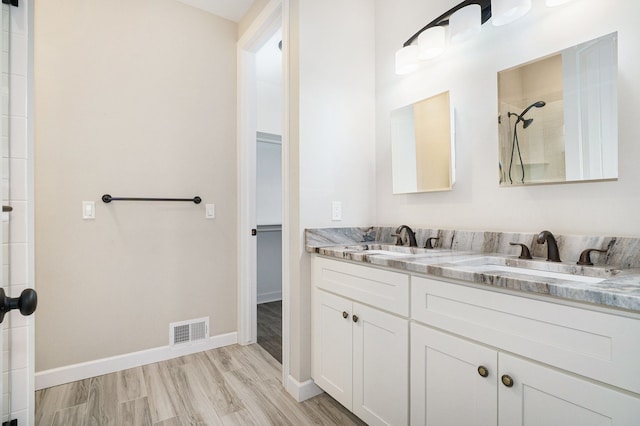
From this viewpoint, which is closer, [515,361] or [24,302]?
[24,302]

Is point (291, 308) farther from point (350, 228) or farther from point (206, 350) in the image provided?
point (206, 350)

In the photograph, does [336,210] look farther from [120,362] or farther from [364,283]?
[120,362]

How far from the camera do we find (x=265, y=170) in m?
3.90

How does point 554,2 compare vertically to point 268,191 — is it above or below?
above

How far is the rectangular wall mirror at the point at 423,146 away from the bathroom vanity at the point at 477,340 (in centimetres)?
42

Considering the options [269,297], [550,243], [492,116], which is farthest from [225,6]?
[269,297]

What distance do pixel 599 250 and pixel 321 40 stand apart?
5.68ft

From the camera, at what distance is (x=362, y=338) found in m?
1.55

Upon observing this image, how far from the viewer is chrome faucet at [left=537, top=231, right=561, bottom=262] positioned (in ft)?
4.21

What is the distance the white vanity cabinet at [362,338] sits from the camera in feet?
4.47

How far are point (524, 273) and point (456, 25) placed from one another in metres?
1.22

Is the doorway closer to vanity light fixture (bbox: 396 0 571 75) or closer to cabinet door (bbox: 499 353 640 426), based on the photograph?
vanity light fixture (bbox: 396 0 571 75)

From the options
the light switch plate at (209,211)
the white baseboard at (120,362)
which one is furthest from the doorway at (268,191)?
the light switch plate at (209,211)

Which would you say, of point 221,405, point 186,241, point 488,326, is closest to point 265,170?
point 186,241
